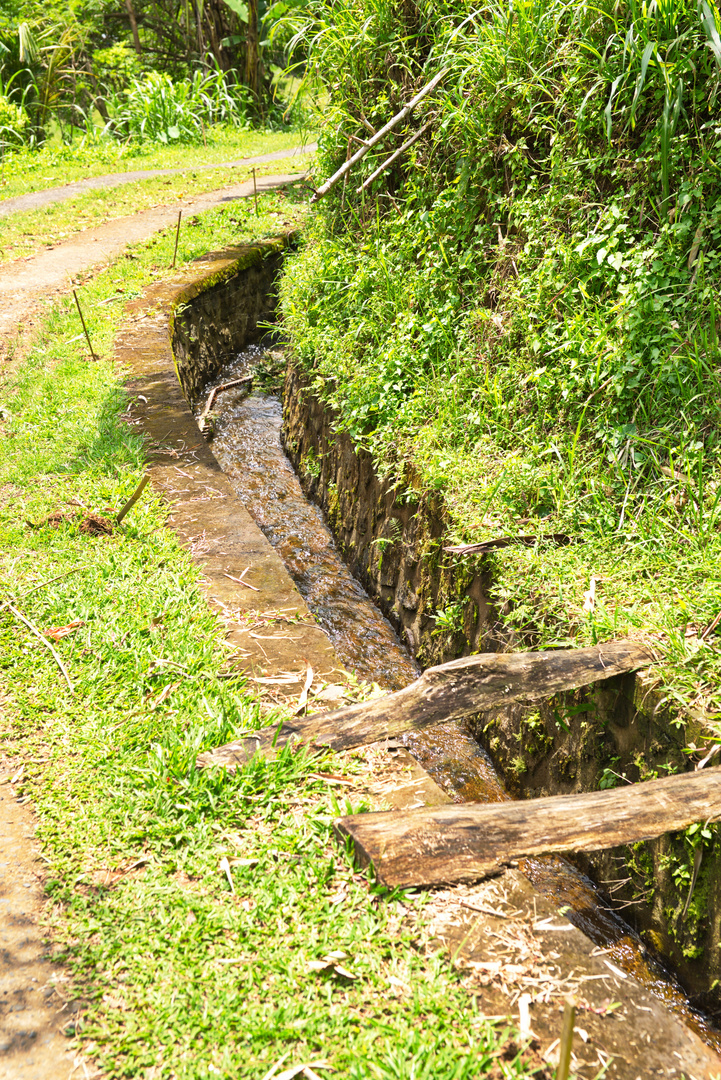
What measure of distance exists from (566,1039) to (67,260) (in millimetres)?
8812

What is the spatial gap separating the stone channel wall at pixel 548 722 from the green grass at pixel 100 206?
18.8 ft

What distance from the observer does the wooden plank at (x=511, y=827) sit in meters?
2.10

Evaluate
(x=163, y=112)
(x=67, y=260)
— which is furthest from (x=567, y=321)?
(x=163, y=112)

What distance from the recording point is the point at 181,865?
85.6 inches

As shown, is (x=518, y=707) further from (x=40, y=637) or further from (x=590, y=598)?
(x=40, y=637)

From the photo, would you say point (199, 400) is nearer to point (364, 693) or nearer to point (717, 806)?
point (364, 693)

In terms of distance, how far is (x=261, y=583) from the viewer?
355 centimetres

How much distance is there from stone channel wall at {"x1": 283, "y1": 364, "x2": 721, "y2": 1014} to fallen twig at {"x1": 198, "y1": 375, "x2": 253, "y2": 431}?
1.80 m

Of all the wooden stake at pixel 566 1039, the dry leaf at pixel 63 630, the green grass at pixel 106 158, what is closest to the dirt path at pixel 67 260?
the green grass at pixel 106 158

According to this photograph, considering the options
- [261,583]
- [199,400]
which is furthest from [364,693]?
[199,400]

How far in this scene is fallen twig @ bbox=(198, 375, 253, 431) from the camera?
675cm

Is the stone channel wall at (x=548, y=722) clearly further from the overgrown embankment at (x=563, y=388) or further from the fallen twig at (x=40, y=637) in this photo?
the fallen twig at (x=40, y=637)

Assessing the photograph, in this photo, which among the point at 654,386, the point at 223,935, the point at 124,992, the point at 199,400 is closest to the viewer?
the point at 124,992

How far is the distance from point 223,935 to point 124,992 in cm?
27
